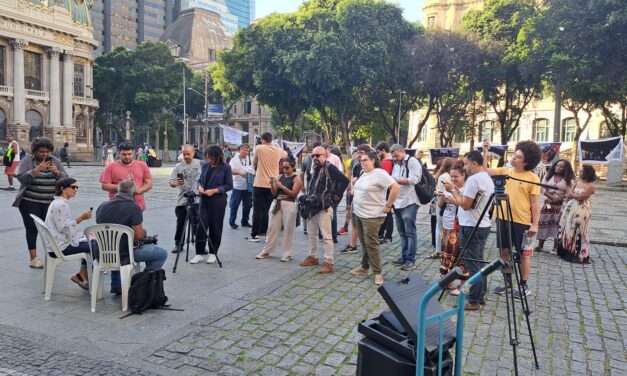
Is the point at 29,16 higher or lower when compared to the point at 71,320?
higher

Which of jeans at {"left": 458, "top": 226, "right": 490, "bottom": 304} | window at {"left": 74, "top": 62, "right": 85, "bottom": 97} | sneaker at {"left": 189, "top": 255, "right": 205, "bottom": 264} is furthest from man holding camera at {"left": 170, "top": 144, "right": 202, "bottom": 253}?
window at {"left": 74, "top": 62, "right": 85, "bottom": 97}

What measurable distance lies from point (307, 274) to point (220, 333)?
241 cm

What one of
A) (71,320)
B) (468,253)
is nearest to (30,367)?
(71,320)

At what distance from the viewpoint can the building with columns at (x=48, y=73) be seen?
161 ft

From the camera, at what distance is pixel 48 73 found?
52.9 m

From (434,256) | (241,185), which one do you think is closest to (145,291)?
(434,256)

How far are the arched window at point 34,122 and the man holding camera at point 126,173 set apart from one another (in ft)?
170

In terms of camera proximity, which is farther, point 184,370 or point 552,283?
point 552,283

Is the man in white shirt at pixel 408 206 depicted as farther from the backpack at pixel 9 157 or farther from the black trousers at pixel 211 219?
the backpack at pixel 9 157

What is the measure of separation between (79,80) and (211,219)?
56.4m

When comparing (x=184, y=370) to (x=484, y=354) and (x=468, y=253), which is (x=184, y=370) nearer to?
(x=484, y=354)

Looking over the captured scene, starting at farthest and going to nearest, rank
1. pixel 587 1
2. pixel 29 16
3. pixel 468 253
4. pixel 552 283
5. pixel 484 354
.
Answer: pixel 29 16, pixel 587 1, pixel 552 283, pixel 468 253, pixel 484 354

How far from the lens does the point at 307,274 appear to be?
7.04 meters

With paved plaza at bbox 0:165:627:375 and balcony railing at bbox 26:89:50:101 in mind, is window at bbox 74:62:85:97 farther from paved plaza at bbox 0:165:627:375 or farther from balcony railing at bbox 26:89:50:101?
paved plaza at bbox 0:165:627:375
